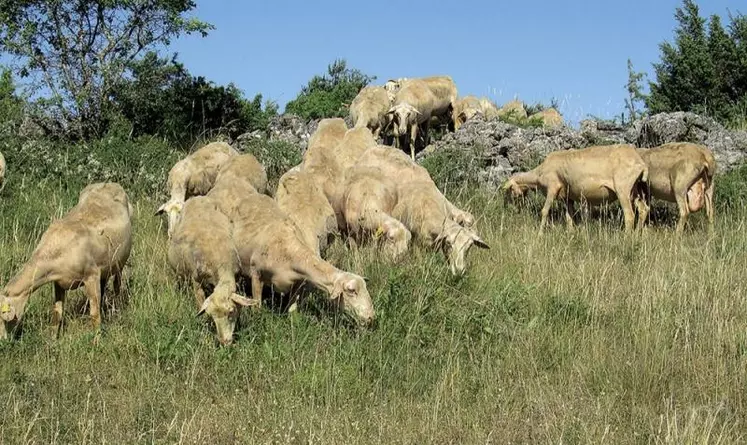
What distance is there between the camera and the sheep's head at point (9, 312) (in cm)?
884

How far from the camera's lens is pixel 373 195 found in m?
12.6

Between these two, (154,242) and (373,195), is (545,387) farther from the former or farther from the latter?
(154,242)

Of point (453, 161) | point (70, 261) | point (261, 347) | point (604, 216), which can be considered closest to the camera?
point (261, 347)

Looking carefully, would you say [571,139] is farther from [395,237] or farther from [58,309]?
[58,309]

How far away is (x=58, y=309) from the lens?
954 cm

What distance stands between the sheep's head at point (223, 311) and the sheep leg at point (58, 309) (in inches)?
71.4

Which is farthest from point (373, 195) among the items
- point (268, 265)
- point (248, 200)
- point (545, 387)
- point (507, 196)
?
point (545, 387)

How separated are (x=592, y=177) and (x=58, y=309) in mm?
8916

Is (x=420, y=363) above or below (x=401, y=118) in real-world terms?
below

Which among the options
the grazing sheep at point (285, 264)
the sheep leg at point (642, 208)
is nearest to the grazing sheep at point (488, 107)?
the sheep leg at point (642, 208)

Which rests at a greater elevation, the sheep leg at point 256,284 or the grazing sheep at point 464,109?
the grazing sheep at point 464,109

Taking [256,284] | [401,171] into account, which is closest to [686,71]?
[401,171]

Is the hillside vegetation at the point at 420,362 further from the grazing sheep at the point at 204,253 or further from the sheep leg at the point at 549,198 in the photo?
the sheep leg at the point at 549,198

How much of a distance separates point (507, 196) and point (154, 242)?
6.50 meters
